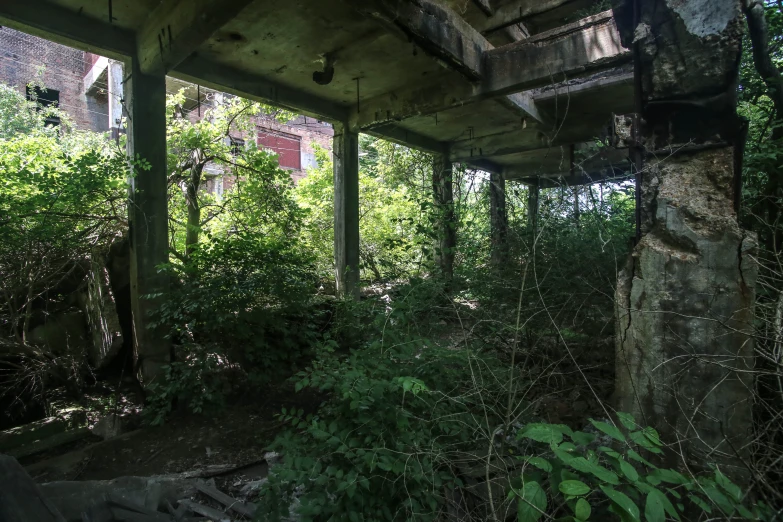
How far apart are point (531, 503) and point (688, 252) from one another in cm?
162

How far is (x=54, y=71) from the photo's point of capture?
1736cm

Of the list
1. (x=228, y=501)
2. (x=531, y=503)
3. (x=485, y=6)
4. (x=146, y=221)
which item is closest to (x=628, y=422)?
(x=531, y=503)

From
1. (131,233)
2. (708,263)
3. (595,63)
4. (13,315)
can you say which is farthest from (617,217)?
(13,315)

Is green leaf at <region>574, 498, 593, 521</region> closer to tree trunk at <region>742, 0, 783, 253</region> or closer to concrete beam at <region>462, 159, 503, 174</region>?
tree trunk at <region>742, 0, 783, 253</region>

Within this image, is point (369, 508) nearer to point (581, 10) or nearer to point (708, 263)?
point (708, 263)

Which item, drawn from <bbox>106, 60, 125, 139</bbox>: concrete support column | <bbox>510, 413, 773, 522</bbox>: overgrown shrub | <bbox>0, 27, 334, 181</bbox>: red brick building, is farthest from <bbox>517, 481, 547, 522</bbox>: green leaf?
<bbox>106, 60, 125, 139</bbox>: concrete support column

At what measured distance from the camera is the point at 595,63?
5.07m

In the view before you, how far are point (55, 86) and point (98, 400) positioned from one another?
1844 cm

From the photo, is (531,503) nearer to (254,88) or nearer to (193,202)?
(254,88)

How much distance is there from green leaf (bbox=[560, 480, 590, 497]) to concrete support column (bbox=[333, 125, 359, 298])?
648cm

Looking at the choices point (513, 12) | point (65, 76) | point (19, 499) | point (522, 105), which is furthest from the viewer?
point (65, 76)

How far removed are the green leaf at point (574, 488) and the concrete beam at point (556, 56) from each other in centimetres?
463

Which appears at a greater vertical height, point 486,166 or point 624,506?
point 486,166

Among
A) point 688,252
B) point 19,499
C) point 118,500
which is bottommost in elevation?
point 118,500
